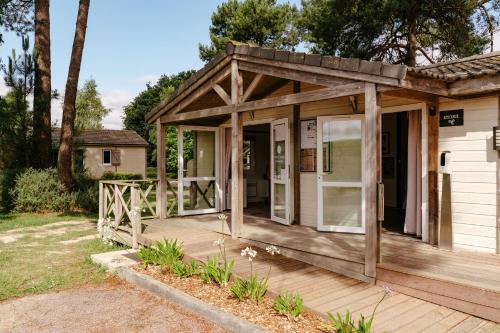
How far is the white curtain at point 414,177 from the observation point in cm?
550

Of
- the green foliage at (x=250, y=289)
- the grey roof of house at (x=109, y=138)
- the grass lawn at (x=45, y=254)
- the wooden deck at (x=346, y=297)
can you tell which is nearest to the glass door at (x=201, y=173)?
the grass lawn at (x=45, y=254)

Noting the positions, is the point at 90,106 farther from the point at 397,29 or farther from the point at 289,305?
the point at 289,305

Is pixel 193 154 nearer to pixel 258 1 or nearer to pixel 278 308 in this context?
pixel 278 308

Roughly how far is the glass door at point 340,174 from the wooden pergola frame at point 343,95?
1.40 ft

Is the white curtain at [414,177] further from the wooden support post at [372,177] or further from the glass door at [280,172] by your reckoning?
the glass door at [280,172]

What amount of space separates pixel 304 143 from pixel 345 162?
1.05 metres

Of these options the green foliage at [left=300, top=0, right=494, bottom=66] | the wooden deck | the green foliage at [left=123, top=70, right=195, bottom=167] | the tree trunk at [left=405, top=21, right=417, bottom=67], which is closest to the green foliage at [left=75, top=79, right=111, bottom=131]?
the green foliage at [left=123, top=70, right=195, bottom=167]

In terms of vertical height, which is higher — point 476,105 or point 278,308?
point 476,105

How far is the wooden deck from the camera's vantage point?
3.15 metres

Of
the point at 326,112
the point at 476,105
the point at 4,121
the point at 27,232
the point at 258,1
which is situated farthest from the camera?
the point at 258,1

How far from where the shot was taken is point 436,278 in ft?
11.9

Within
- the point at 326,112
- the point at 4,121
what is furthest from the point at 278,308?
the point at 4,121

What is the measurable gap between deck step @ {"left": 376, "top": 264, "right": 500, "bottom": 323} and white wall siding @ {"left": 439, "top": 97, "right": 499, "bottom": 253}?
153cm

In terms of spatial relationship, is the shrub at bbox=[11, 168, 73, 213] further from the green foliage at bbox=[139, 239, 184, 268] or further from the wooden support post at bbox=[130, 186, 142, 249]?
the green foliage at bbox=[139, 239, 184, 268]
